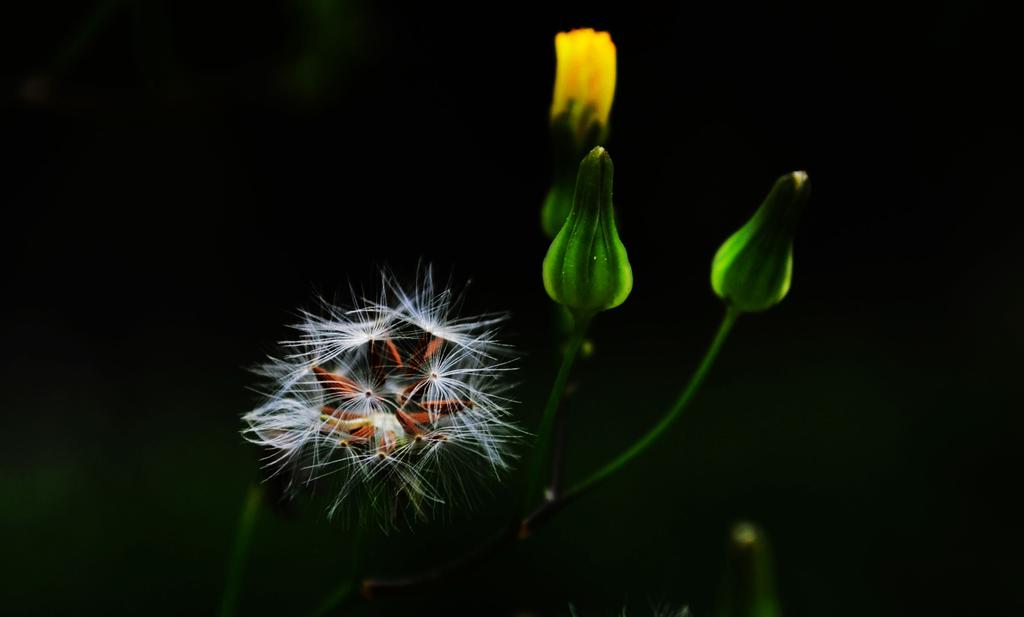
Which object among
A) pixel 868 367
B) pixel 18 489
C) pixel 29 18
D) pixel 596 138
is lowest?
pixel 596 138

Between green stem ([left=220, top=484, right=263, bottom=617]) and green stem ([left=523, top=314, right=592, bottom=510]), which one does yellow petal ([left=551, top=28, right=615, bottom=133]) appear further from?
green stem ([left=220, top=484, right=263, bottom=617])

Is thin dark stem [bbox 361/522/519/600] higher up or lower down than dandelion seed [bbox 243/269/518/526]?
lower down

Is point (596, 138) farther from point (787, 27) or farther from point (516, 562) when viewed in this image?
point (516, 562)

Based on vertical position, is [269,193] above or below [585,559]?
above

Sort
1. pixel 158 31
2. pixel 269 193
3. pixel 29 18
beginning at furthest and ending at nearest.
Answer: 1. pixel 269 193
2. pixel 29 18
3. pixel 158 31

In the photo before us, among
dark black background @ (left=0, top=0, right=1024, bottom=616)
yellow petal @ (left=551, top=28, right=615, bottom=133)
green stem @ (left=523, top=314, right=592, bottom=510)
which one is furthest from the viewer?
dark black background @ (left=0, top=0, right=1024, bottom=616)

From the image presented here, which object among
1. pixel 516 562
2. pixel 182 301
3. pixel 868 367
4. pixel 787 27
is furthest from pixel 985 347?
pixel 182 301

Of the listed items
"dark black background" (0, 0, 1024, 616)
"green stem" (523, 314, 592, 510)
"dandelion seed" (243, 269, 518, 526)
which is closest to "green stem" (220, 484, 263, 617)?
"dandelion seed" (243, 269, 518, 526)
